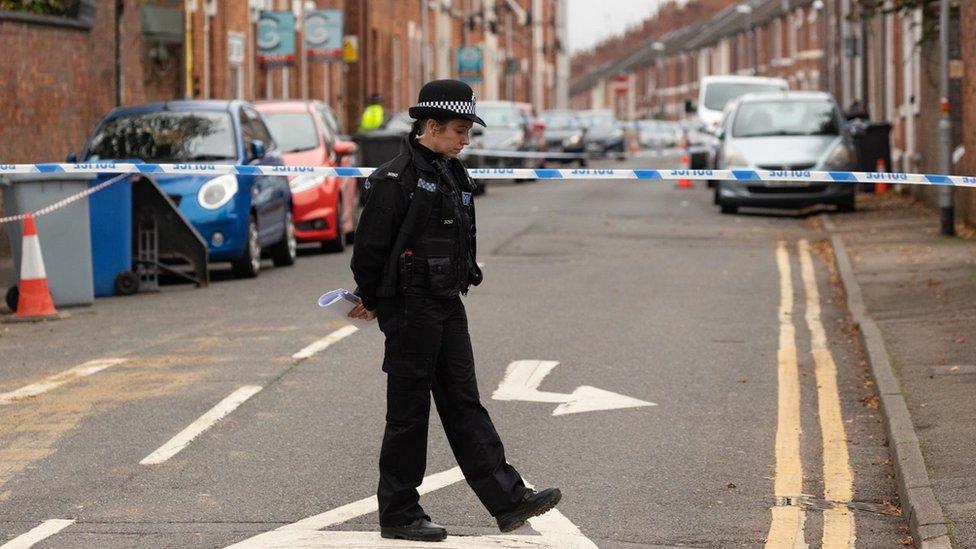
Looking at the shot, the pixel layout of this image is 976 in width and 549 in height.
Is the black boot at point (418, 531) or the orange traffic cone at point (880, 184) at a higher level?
the orange traffic cone at point (880, 184)

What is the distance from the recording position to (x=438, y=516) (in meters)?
7.15

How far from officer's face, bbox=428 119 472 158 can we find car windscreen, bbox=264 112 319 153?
51.2 feet

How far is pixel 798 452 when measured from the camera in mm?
8664

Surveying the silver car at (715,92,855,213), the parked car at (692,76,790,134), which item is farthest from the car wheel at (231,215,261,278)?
the parked car at (692,76,790,134)

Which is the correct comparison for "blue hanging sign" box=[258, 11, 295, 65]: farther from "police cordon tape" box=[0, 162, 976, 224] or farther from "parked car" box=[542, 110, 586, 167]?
"police cordon tape" box=[0, 162, 976, 224]

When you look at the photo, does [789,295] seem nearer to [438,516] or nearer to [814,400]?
[814,400]

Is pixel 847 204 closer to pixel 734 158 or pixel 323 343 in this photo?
pixel 734 158

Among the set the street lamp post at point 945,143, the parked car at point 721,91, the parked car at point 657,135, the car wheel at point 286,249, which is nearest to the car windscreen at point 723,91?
the parked car at point 721,91

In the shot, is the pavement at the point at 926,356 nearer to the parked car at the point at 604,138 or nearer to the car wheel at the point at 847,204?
the car wheel at the point at 847,204

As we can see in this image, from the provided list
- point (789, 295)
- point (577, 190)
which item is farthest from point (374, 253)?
point (577, 190)

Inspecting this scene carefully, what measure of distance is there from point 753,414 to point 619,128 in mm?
57311

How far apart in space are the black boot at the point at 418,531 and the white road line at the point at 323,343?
5146mm

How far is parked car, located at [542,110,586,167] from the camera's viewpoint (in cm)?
5588

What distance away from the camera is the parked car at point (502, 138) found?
1449 inches
